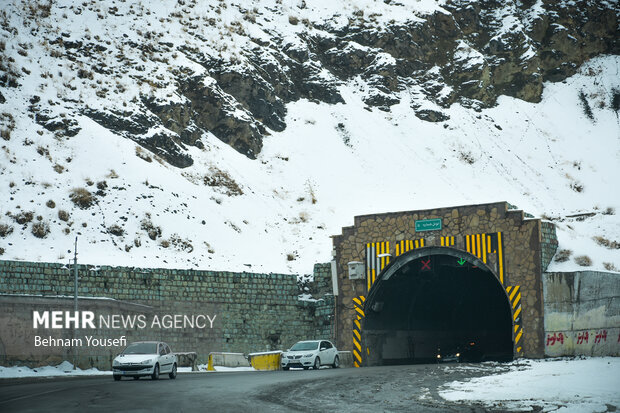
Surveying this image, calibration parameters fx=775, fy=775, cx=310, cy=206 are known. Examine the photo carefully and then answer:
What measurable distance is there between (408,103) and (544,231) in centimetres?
3720

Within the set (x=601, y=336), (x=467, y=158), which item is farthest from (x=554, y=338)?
(x=467, y=158)

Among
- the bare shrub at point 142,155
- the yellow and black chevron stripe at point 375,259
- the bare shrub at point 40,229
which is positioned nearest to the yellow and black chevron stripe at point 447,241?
the yellow and black chevron stripe at point 375,259

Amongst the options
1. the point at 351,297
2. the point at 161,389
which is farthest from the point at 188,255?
the point at 161,389

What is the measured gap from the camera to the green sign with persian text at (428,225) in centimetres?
4069

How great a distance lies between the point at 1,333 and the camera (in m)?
33.0

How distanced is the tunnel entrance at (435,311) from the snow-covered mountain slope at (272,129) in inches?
258

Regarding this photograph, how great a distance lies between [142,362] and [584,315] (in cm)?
2080

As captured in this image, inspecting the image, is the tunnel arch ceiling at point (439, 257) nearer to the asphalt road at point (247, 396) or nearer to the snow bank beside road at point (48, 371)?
the asphalt road at point (247, 396)

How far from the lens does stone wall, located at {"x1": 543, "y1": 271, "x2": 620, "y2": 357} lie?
35.9m

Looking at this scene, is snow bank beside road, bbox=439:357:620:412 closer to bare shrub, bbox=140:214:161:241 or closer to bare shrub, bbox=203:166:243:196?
bare shrub, bbox=140:214:161:241

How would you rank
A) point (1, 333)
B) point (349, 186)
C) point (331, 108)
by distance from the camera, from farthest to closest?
point (331, 108), point (349, 186), point (1, 333)

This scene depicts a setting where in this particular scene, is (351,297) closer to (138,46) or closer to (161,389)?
(161,389)

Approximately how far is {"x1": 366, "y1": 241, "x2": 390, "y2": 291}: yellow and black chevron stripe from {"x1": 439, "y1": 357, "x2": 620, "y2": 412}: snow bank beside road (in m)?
16.3

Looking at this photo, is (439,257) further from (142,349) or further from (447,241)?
(142,349)
